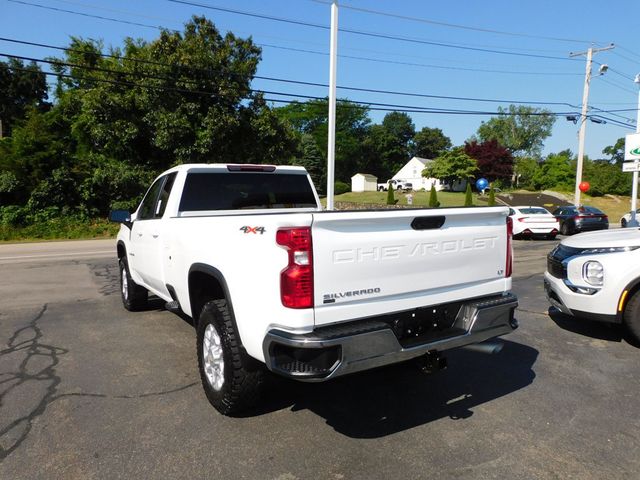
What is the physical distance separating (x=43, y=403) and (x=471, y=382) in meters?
3.50

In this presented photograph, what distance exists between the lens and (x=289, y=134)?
91.5 feet

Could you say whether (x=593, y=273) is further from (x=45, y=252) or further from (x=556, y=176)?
(x=556, y=176)

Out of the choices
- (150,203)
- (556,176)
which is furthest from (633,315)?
(556,176)

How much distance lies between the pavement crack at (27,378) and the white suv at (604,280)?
16.8ft

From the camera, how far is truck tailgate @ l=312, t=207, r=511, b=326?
2811mm

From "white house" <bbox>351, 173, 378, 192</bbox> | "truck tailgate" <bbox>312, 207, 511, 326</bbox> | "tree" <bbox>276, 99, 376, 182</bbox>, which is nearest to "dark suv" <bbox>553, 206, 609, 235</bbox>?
"truck tailgate" <bbox>312, 207, 511, 326</bbox>

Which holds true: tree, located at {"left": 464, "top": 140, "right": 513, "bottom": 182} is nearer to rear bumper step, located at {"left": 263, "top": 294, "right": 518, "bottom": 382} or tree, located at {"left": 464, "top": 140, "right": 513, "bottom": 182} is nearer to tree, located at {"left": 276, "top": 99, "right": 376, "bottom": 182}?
tree, located at {"left": 276, "top": 99, "right": 376, "bottom": 182}

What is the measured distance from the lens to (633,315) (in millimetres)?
4848

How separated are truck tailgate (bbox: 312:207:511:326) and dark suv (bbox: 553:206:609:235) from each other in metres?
20.3

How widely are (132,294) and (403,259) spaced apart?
4660 millimetres

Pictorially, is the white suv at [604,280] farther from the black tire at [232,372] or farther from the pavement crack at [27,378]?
the pavement crack at [27,378]

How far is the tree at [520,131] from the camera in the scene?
102062 mm

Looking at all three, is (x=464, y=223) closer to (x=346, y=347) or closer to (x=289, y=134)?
(x=346, y=347)

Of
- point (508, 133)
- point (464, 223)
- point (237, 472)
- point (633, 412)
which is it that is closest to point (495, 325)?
point (464, 223)
